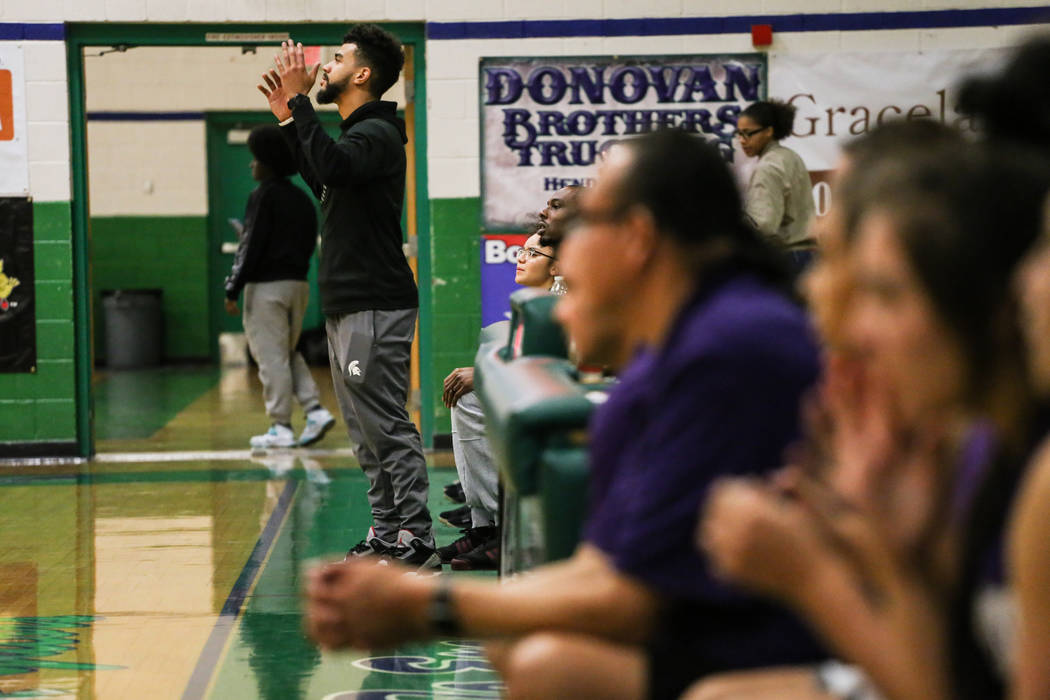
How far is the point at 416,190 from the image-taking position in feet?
24.9

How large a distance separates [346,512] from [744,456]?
13.9 ft

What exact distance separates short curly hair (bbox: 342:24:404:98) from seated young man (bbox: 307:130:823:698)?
288cm

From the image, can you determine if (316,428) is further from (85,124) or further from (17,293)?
(85,124)

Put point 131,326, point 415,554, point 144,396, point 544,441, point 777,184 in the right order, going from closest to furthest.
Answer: point 544,441, point 415,554, point 777,184, point 144,396, point 131,326

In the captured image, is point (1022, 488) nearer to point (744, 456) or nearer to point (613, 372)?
point (744, 456)

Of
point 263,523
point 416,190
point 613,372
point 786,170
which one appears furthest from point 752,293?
point 416,190

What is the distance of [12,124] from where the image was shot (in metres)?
7.39

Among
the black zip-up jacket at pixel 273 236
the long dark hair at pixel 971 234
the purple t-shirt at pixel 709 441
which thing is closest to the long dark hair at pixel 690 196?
the purple t-shirt at pixel 709 441

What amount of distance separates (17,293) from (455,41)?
109 inches

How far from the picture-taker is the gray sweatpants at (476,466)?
4793mm

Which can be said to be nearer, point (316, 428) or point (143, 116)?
point (316, 428)

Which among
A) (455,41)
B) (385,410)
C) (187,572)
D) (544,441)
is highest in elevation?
(455,41)

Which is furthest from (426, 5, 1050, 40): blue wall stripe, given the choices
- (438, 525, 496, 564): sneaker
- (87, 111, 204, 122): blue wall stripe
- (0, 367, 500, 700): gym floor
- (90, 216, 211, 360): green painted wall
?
(90, 216, 211, 360): green painted wall

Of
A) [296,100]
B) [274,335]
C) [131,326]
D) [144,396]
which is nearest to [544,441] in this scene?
[296,100]
